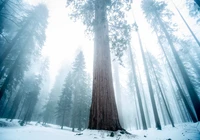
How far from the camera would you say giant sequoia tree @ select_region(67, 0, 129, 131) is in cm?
401

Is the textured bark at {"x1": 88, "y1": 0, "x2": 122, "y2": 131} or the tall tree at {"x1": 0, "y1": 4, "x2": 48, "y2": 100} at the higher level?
the tall tree at {"x1": 0, "y1": 4, "x2": 48, "y2": 100}

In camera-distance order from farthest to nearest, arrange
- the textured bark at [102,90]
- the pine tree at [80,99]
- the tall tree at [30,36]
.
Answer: the pine tree at [80,99]
the tall tree at [30,36]
the textured bark at [102,90]

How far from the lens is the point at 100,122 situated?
3.88 meters

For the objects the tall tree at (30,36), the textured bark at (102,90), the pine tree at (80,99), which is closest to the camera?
the textured bark at (102,90)

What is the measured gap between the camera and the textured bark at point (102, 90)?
3945 mm

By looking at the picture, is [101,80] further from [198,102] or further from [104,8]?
[198,102]

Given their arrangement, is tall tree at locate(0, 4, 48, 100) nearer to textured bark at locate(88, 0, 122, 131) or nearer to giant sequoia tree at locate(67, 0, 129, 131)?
giant sequoia tree at locate(67, 0, 129, 131)

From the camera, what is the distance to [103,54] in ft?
17.1

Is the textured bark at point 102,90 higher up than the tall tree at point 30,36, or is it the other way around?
the tall tree at point 30,36

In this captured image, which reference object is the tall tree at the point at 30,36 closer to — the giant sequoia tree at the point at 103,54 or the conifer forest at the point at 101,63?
the conifer forest at the point at 101,63

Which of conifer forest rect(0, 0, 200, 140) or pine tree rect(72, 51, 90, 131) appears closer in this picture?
conifer forest rect(0, 0, 200, 140)

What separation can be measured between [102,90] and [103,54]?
178 cm

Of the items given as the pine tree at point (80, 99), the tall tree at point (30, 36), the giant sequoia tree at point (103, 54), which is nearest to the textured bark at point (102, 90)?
the giant sequoia tree at point (103, 54)

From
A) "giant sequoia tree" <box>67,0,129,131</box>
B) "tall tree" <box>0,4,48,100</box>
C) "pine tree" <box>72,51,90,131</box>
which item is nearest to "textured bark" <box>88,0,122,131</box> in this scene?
"giant sequoia tree" <box>67,0,129,131</box>
